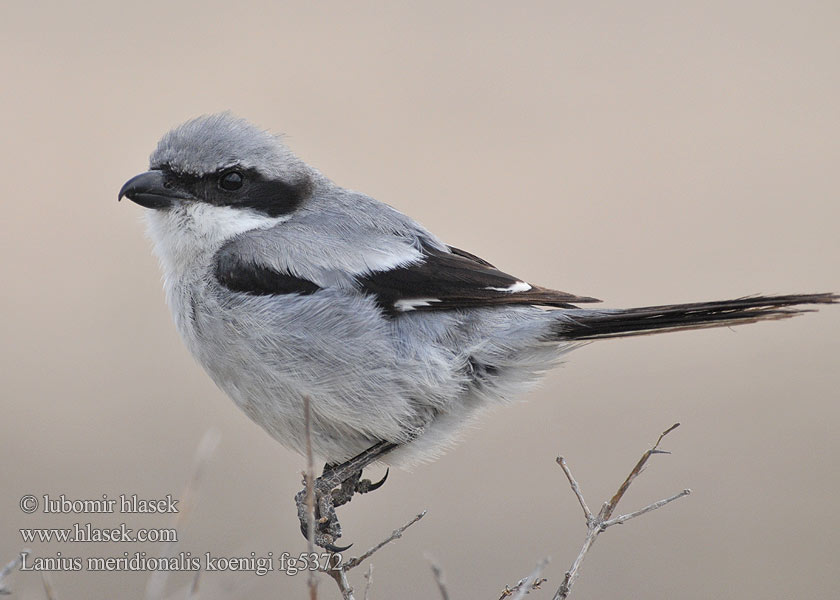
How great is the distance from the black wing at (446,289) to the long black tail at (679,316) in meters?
0.07

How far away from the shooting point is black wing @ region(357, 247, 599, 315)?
10.2 ft

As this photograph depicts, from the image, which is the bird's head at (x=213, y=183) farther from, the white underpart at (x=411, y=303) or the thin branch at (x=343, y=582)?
the thin branch at (x=343, y=582)

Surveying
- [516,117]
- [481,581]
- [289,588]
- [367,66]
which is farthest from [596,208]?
[289,588]

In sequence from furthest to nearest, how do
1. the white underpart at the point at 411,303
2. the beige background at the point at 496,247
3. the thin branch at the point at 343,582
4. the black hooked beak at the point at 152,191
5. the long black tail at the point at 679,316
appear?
the beige background at the point at 496,247
the black hooked beak at the point at 152,191
the white underpart at the point at 411,303
the long black tail at the point at 679,316
the thin branch at the point at 343,582

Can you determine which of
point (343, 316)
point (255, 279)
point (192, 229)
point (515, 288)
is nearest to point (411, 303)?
point (343, 316)

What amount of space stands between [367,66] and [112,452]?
477 centimetres

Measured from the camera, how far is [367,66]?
9.05 meters

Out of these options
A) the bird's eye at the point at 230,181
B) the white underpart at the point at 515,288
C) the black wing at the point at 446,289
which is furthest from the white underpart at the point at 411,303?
the bird's eye at the point at 230,181

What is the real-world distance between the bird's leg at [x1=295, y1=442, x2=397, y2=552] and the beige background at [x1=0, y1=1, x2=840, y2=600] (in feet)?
1.60

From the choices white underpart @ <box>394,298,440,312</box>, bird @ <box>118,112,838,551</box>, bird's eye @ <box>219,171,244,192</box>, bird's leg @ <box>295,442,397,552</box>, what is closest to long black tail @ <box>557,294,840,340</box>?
bird @ <box>118,112,838,551</box>

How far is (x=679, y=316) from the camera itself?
2.99 m

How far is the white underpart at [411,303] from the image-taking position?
3104 millimetres

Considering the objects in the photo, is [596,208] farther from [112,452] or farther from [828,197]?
[112,452]

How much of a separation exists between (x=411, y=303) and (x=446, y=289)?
119 millimetres
